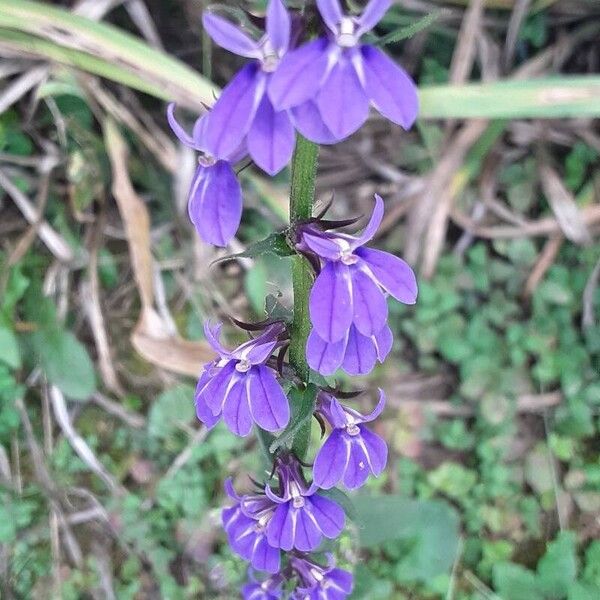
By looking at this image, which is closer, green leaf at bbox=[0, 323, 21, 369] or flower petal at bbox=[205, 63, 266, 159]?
flower petal at bbox=[205, 63, 266, 159]

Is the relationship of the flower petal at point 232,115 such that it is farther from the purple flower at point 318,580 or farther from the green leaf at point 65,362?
the green leaf at point 65,362

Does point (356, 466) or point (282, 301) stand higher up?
point (356, 466)

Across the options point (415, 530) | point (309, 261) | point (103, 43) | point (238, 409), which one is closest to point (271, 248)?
point (309, 261)

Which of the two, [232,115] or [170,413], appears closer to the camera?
[232,115]

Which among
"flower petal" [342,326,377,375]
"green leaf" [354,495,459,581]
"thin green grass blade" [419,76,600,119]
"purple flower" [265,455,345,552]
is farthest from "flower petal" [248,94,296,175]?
"thin green grass blade" [419,76,600,119]

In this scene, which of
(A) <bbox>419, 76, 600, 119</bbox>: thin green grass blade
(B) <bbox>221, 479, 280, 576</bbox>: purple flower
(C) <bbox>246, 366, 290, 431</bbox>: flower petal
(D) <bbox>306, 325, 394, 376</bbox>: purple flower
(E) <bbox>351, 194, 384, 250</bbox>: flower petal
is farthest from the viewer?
(A) <bbox>419, 76, 600, 119</bbox>: thin green grass blade

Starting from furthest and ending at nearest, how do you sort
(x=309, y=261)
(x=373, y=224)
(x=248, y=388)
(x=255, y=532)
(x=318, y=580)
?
(x=318, y=580)
(x=255, y=532)
(x=248, y=388)
(x=309, y=261)
(x=373, y=224)

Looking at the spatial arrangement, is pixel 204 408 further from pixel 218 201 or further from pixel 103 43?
pixel 103 43

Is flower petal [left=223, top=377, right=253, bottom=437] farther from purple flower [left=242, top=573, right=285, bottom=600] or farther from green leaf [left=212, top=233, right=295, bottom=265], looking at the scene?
purple flower [left=242, top=573, right=285, bottom=600]
